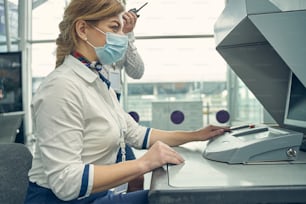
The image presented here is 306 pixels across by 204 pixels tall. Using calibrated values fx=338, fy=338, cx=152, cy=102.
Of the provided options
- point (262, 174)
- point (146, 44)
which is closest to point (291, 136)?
point (262, 174)

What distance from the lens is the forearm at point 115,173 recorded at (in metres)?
0.83

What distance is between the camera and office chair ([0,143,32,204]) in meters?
1.03

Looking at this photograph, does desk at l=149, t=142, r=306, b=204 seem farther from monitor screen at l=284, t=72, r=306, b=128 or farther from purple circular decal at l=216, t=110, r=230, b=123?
purple circular decal at l=216, t=110, r=230, b=123

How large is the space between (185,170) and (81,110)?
1.04 feet

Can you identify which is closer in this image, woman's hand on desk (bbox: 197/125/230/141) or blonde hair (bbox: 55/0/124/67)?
blonde hair (bbox: 55/0/124/67)

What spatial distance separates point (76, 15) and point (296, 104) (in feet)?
2.53

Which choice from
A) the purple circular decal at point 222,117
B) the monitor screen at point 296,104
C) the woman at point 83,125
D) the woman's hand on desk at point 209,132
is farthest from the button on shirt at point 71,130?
the purple circular decal at point 222,117

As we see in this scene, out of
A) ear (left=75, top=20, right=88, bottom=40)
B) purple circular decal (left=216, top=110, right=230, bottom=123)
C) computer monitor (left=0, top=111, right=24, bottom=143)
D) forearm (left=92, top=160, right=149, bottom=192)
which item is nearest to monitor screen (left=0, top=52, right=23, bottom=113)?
computer monitor (left=0, top=111, right=24, bottom=143)

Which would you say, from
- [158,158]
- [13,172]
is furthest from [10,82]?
[158,158]

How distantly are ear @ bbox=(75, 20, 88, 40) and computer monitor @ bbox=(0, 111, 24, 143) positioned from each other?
8.72 feet

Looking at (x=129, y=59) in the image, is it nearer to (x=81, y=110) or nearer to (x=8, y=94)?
(x=81, y=110)

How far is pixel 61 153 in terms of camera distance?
2.74 feet

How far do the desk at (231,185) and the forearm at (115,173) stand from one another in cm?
5

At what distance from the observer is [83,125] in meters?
0.92
